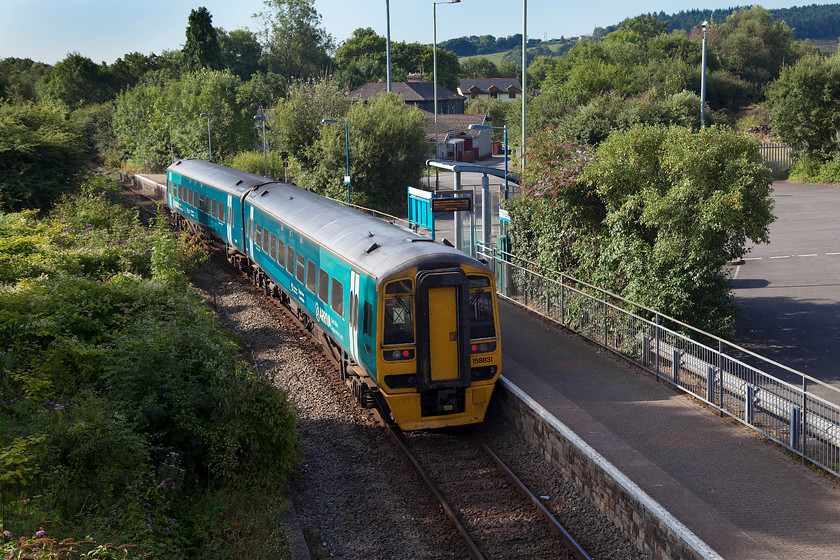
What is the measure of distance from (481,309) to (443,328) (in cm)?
73

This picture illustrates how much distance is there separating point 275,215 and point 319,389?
19.2ft

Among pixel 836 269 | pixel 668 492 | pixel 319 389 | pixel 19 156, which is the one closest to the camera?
pixel 668 492

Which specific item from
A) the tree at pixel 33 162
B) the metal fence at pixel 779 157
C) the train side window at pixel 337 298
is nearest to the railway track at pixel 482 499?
the train side window at pixel 337 298

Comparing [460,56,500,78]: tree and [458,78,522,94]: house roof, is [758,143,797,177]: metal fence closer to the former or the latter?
[458,78,522,94]: house roof

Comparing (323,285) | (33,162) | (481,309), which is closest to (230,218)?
(33,162)

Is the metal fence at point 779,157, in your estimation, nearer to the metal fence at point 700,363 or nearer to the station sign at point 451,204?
the metal fence at point 700,363

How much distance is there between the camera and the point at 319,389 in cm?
1409

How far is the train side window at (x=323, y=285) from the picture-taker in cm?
1400

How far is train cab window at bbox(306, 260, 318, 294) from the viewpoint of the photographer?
585 inches

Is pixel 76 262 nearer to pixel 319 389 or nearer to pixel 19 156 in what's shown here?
pixel 319 389

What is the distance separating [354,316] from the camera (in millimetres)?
12219

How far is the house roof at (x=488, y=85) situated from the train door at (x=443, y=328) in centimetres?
11015

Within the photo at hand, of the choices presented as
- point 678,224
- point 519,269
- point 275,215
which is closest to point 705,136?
point 678,224

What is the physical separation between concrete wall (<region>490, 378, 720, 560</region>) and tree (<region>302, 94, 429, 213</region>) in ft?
85.1
